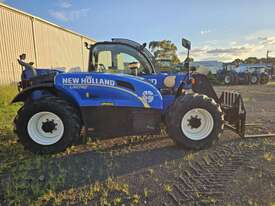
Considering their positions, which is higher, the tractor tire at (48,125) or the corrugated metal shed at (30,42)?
the corrugated metal shed at (30,42)

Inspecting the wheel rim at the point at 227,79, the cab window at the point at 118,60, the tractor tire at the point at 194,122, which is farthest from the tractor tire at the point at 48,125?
the wheel rim at the point at 227,79

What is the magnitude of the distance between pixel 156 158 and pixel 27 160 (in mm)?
2131

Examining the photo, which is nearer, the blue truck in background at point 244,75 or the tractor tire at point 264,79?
the blue truck in background at point 244,75

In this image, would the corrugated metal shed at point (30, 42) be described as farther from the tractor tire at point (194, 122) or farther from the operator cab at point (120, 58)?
the tractor tire at point (194, 122)

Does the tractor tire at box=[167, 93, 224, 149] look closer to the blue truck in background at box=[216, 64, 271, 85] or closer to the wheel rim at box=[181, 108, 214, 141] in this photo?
the wheel rim at box=[181, 108, 214, 141]

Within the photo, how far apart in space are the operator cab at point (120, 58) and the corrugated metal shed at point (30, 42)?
903cm

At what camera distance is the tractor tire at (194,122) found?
459cm

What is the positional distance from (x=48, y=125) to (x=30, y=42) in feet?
41.5

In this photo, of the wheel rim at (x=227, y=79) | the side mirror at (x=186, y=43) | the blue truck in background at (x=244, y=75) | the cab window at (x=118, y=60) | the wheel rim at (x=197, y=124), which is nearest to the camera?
the wheel rim at (x=197, y=124)

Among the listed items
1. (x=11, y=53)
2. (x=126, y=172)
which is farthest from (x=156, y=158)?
(x=11, y=53)

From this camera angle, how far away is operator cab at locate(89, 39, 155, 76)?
5047mm

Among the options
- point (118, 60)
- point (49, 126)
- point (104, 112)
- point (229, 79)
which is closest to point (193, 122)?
point (104, 112)

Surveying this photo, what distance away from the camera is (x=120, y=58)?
5.07 meters

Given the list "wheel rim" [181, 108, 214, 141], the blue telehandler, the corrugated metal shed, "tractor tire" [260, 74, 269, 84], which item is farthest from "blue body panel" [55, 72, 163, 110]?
"tractor tire" [260, 74, 269, 84]
